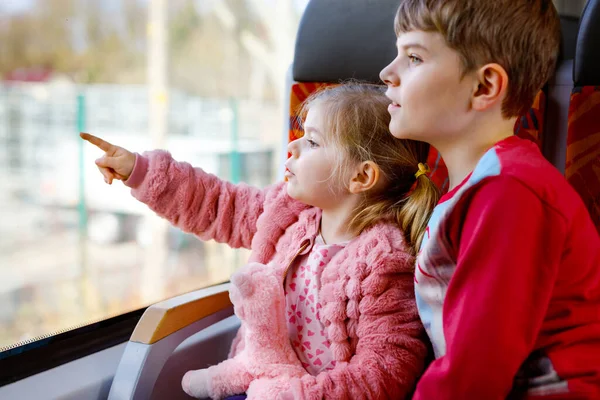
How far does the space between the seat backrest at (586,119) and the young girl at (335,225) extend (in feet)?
1.15

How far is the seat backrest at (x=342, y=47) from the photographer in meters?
1.56

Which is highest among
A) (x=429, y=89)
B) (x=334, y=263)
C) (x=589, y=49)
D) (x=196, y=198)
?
(x=589, y=49)

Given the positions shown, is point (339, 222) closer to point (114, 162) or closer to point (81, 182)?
point (114, 162)

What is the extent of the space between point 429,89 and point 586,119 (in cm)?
50

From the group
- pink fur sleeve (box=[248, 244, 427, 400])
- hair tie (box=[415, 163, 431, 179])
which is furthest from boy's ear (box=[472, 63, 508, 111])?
pink fur sleeve (box=[248, 244, 427, 400])

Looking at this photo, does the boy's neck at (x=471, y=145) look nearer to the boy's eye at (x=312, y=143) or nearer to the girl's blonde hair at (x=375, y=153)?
the girl's blonde hair at (x=375, y=153)

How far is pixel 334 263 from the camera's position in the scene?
1283 millimetres

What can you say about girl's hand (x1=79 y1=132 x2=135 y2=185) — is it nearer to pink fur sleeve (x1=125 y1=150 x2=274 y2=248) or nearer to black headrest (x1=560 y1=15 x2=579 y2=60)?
pink fur sleeve (x1=125 y1=150 x2=274 y2=248)

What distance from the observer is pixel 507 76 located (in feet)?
3.38

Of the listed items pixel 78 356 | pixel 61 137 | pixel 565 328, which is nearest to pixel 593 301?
pixel 565 328

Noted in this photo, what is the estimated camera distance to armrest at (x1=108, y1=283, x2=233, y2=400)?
1282 millimetres

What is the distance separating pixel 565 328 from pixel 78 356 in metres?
1.14

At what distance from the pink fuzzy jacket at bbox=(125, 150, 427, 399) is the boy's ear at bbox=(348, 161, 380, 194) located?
0.09 m

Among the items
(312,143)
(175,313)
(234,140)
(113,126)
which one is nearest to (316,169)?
(312,143)
